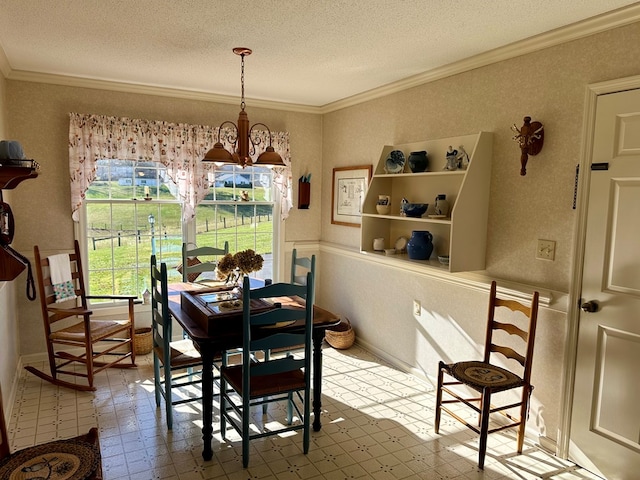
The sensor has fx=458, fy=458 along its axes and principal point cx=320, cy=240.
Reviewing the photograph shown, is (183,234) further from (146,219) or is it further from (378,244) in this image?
(378,244)

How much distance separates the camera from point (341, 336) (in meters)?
4.38

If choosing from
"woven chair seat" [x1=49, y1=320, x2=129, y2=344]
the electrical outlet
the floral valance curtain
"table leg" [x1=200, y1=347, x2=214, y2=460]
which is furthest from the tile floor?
the floral valance curtain

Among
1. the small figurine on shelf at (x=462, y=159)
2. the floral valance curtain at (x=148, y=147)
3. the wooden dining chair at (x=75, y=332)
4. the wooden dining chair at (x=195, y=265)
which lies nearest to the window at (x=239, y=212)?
the floral valance curtain at (x=148, y=147)

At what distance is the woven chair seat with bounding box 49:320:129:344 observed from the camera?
3.50 meters

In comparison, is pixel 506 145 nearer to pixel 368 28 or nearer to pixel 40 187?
pixel 368 28

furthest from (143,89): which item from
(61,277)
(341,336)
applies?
(341,336)

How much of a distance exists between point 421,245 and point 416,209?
0.91 feet

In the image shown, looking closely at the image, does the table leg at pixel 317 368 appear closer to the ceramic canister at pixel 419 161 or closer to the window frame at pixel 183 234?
the ceramic canister at pixel 419 161

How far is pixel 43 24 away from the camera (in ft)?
A: 8.57

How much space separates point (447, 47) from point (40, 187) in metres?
3.39

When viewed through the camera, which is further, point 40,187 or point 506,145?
point 40,187

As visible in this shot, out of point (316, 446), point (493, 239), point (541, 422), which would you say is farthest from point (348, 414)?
point (493, 239)

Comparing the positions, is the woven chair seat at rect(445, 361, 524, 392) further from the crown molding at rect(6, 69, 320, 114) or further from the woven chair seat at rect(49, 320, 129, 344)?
the crown molding at rect(6, 69, 320, 114)

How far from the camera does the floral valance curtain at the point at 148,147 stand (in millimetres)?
3885
